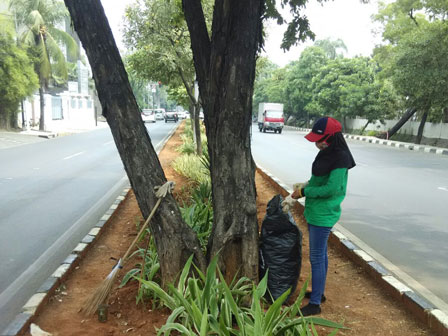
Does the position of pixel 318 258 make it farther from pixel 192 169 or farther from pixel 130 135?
pixel 192 169

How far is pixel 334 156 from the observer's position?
3.28 metres

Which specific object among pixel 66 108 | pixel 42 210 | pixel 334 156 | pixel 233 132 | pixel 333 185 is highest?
pixel 233 132

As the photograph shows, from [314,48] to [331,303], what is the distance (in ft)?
137

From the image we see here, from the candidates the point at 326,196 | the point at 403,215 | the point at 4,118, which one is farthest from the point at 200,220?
the point at 4,118

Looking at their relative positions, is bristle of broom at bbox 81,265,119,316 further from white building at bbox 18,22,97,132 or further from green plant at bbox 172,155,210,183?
white building at bbox 18,22,97,132

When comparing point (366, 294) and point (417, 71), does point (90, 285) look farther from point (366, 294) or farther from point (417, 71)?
point (417, 71)

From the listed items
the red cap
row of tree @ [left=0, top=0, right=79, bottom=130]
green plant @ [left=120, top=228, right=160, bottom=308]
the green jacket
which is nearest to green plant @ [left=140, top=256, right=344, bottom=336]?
green plant @ [left=120, top=228, right=160, bottom=308]

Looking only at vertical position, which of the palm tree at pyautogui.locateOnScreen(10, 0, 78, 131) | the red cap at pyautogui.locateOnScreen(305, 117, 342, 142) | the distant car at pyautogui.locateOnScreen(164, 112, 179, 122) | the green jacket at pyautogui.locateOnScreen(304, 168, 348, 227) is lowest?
the distant car at pyautogui.locateOnScreen(164, 112, 179, 122)

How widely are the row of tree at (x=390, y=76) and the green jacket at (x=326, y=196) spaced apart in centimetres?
1339

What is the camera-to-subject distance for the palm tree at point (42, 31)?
2530cm

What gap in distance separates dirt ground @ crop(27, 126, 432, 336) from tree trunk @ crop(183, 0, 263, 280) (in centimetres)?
76

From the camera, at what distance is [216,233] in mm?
3555

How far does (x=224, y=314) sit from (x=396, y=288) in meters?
1.83

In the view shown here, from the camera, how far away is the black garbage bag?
3492mm
